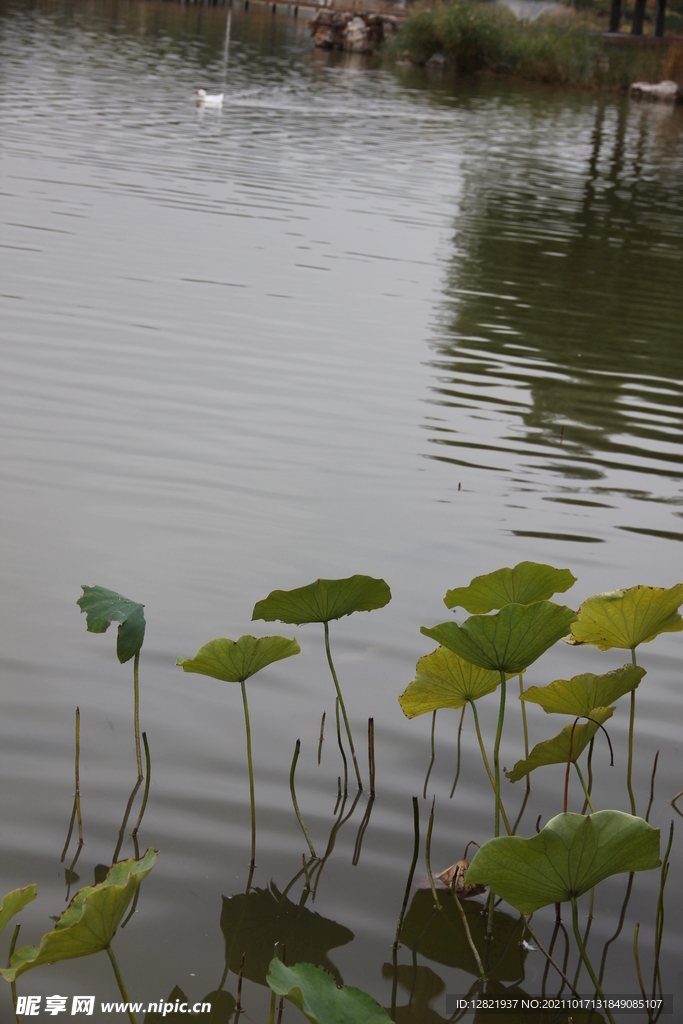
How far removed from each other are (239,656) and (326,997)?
0.81 metres

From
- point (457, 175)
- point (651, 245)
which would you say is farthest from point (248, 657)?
point (457, 175)

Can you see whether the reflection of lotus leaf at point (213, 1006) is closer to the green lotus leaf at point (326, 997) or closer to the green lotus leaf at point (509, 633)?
the green lotus leaf at point (326, 997)

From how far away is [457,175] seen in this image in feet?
50.5

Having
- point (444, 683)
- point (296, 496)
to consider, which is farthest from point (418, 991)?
point (296, 496)

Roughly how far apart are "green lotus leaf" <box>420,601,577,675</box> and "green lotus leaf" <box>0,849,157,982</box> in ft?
2.33

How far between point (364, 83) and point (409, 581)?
94.3ft

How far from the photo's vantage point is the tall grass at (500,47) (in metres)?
38.3

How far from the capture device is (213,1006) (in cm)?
187

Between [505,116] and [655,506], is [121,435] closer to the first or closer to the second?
[655,506]

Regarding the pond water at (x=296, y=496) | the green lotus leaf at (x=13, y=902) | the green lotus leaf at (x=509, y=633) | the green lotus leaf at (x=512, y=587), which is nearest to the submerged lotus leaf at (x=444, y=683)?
the green lotus leaf at (x=512, y=587)

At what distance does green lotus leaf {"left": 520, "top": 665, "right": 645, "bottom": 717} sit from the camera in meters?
2.06

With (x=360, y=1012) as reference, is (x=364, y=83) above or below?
above

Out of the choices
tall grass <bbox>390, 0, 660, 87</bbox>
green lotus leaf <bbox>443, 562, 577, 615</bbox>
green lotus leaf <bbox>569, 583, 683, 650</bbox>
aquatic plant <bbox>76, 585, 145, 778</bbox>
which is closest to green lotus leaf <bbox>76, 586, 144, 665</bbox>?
aquatic plant <bbox>76, 585, 145, 778</bbox>

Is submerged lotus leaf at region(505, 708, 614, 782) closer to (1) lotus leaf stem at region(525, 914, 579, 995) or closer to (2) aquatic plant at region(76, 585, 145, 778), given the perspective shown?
(1) lotus leaf stem at region(525, 914, 579, 995)
